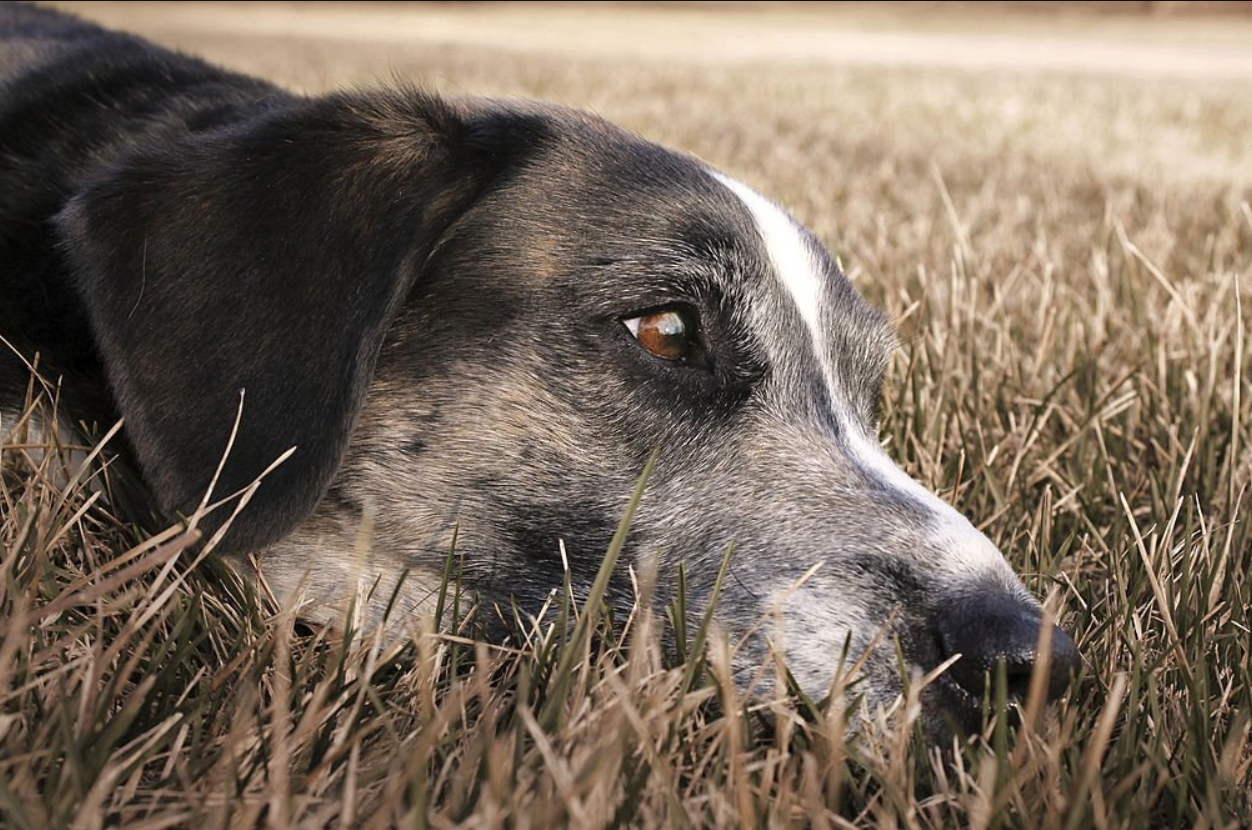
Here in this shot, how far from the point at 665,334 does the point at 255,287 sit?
80 cm

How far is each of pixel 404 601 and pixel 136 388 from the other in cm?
65

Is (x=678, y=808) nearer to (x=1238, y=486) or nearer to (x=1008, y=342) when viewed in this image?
(x=1238, y=486)

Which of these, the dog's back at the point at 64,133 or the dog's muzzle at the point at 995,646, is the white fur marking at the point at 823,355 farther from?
the dog's back at the point at 64,133

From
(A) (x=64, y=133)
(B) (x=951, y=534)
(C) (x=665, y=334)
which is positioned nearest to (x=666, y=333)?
(C) (x=665, y=334)

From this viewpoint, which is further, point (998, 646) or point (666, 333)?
point (666, 333)

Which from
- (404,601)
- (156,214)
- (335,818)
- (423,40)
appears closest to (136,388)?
(156,214)

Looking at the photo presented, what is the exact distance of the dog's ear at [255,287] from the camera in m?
2.47

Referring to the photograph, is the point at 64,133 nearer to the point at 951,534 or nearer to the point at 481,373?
the point at 481,373

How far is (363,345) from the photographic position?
247 cm

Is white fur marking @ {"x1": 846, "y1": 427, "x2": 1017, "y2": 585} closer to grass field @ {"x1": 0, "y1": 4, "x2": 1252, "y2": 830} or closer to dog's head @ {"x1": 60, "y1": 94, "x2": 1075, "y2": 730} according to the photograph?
dog's head @ {"x1": 60, "y1": 94, "x2": 1075, "y2": 730}

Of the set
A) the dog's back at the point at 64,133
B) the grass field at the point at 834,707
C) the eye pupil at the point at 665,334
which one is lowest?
the grass field at the point at 834,707

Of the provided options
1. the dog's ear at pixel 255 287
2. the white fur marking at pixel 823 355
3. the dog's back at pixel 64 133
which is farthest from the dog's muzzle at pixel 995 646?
the dog's back at pixel 64 133

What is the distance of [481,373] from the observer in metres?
2.61

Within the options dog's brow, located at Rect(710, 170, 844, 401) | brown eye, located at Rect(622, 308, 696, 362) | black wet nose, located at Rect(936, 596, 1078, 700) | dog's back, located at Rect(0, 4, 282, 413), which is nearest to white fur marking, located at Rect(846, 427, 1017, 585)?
black wet nose, located at Rect(936, 596, 1078, 700)
